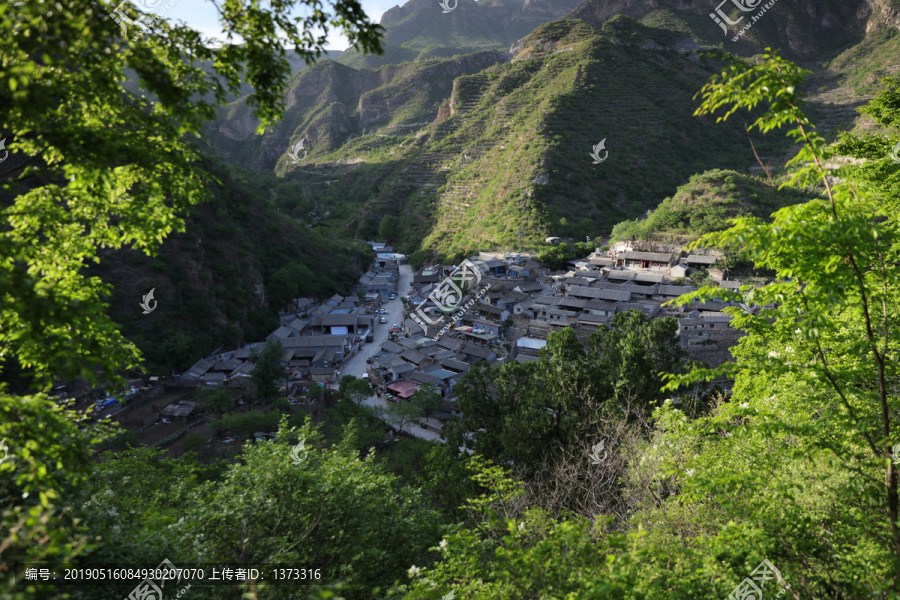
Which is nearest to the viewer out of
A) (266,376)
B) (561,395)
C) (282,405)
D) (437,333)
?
(561,395)

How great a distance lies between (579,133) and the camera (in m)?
58.4

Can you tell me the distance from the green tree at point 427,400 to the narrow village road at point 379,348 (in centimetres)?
120

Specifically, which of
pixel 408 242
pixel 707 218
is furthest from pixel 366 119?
pixel 707 218

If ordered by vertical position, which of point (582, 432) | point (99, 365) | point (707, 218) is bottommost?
point (582, 432)

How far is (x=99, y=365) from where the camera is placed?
317 centimetres

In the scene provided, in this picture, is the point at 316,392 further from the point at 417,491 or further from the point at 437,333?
the point at 417,491

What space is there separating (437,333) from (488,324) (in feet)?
15.3

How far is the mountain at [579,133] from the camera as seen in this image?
53062 mm

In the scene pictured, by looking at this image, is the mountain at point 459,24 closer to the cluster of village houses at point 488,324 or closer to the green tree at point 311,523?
the cluster of village houses at point 488,324

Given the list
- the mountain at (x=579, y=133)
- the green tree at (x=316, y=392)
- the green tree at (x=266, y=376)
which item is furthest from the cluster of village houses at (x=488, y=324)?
the mountain at (x=579, y=133)

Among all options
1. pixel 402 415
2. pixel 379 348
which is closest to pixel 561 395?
pixel 402 415

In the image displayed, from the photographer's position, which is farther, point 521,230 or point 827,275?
point 521,230

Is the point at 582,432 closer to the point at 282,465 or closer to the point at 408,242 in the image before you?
the point at 282,465

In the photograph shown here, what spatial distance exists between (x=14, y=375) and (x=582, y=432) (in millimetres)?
30738
